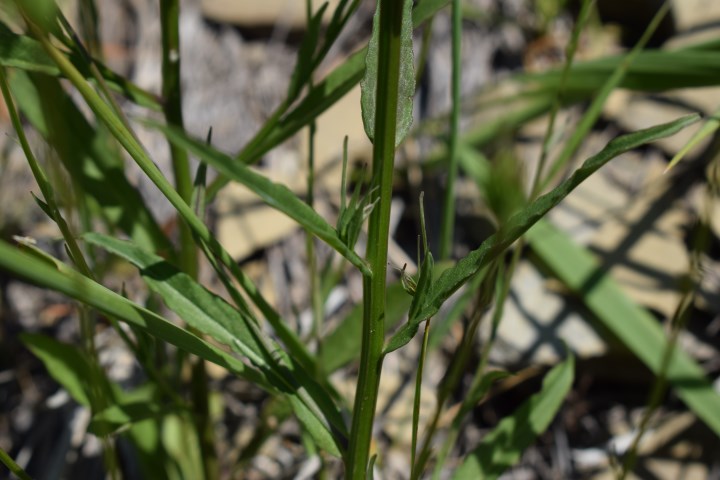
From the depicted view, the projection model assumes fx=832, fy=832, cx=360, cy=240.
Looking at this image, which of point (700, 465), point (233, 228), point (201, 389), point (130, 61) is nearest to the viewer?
point (201, 389)

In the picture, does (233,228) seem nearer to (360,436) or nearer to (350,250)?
(360,436)

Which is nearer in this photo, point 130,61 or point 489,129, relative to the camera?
point 489,129

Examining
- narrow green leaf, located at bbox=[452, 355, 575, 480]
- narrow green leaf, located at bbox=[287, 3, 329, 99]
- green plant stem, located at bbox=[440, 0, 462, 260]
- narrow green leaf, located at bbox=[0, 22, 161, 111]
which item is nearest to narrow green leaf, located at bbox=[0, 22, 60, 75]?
narrow green leaf, located at bbox=[0, 22, 161, 111]

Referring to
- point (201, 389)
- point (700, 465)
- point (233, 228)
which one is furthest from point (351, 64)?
point (700, 465)

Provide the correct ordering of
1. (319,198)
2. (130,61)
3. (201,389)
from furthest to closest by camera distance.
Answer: (130,61)
(319,198)
(201,389)

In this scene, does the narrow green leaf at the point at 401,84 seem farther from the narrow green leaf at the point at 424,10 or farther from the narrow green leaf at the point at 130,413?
the narrow green leaf at the point at 130,413

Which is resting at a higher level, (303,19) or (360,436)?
(303,19)

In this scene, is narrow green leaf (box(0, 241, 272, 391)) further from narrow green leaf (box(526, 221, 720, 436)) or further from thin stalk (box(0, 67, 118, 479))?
narrow green leaf (box(526, 221, 720, 436))
